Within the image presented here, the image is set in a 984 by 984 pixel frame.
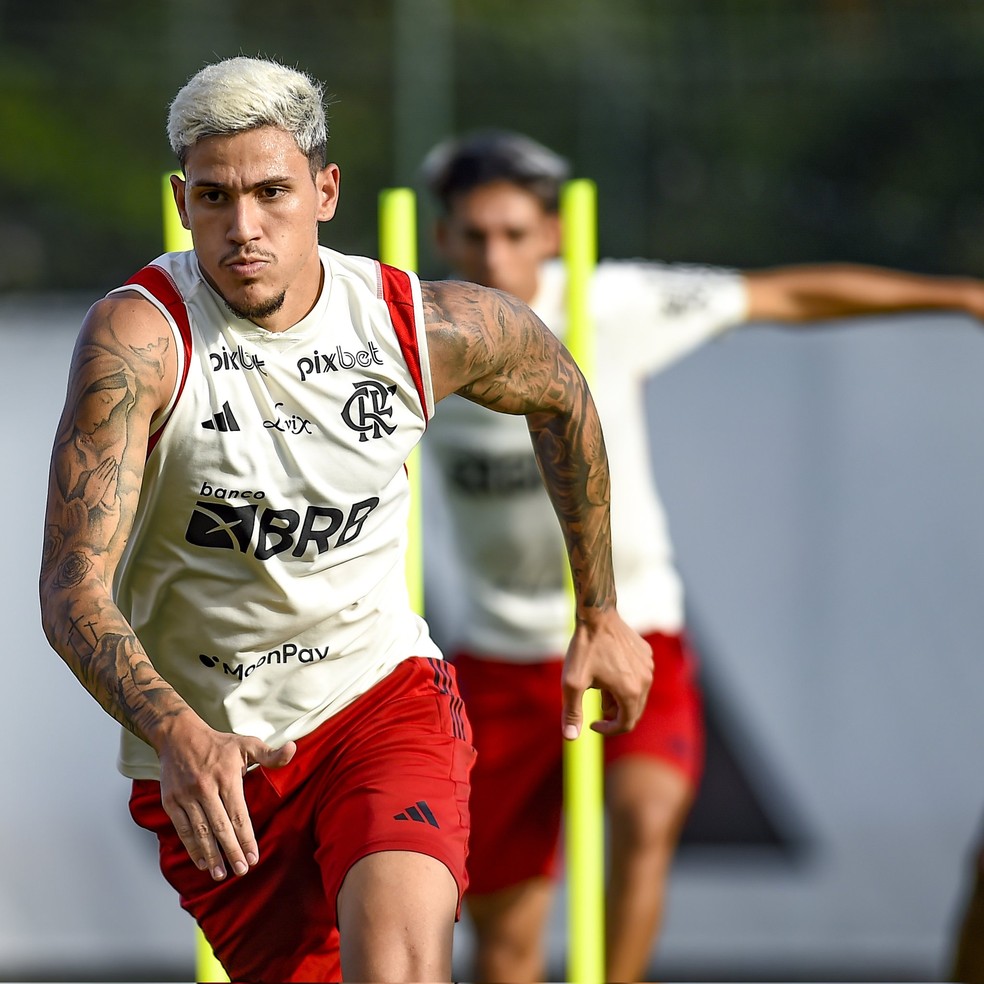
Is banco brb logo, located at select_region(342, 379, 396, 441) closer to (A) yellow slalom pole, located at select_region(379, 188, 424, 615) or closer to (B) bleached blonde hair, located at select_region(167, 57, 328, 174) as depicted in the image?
(B) bleached blonde hair, located at select_region(167, 57, 328, 174)

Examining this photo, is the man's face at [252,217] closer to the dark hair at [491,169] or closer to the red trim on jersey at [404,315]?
the red trim on jersey at [404,315]

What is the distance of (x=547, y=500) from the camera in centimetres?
450

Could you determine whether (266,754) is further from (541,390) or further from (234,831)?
(541,390)

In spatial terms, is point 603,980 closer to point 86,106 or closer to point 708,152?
point 708,152

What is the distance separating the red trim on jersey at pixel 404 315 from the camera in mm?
2752

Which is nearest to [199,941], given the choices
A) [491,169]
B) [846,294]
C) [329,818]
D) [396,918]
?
[329,818]

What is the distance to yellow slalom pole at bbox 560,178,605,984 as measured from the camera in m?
4.01

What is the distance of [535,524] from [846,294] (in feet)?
3.51

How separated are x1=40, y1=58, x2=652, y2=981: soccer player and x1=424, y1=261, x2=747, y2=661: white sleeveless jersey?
137 cm

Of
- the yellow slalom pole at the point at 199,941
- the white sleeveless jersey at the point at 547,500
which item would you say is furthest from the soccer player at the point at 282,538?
the white sleeveless jersey at the point at 547,500

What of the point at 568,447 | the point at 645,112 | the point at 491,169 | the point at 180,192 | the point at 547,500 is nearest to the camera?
the point at 180,192

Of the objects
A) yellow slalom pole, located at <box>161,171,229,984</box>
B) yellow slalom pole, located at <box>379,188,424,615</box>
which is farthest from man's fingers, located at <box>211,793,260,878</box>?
yellow slalom pole, located at <box>379,188,424,615</box>

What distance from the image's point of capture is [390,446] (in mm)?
2752

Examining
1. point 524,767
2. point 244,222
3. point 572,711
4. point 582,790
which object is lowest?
point 524,767
